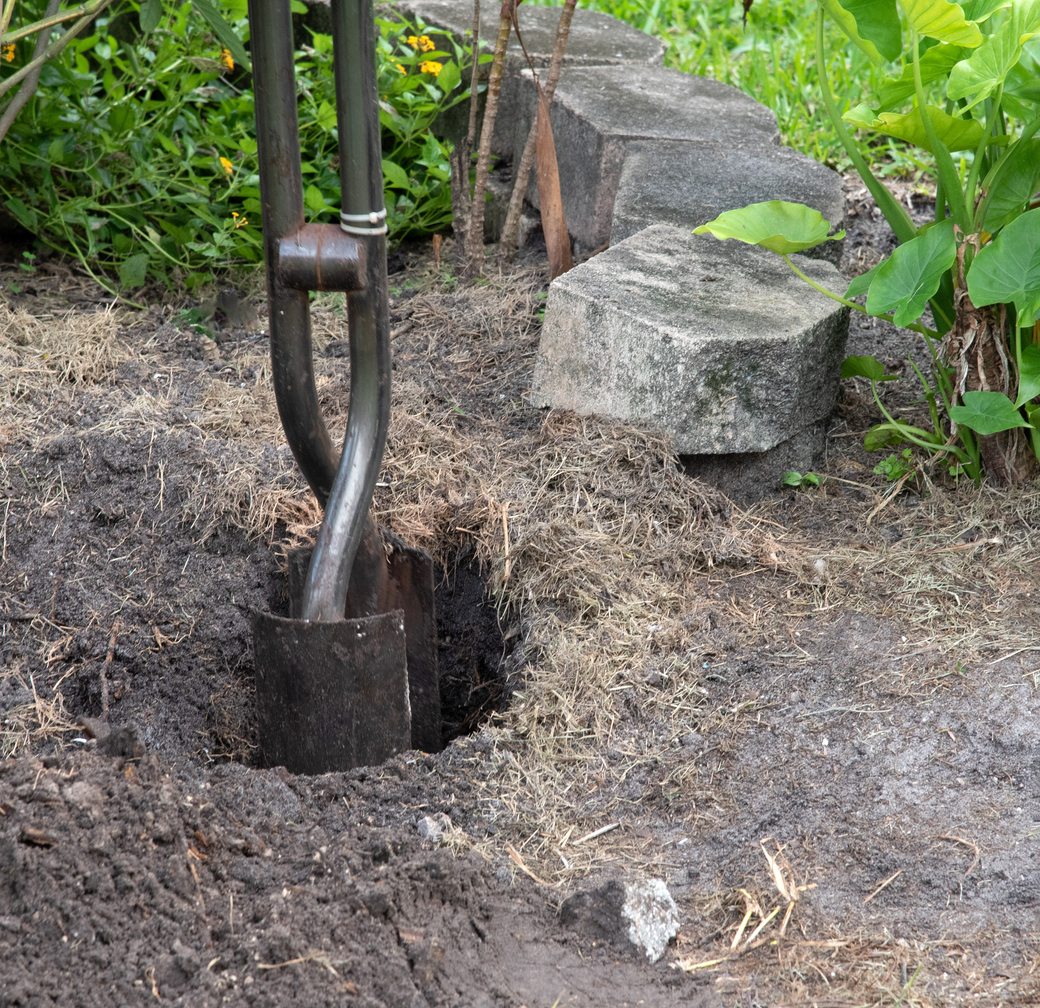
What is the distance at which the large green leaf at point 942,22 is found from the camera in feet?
5.23

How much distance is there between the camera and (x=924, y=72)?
1.81 metres

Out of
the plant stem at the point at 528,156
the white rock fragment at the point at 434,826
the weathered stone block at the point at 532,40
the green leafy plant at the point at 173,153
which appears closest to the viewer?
the white rock fragment at the point at 434,826

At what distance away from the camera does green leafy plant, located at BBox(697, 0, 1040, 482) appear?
1704 mm

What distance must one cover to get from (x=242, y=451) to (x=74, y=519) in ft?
1.16

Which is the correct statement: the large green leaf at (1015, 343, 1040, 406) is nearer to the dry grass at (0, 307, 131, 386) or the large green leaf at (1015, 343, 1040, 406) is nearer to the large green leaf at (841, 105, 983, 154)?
the large green leaf at (841, 105, 983, 154)

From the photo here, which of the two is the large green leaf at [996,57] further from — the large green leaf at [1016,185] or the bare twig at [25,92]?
the bare twig at [25,92]

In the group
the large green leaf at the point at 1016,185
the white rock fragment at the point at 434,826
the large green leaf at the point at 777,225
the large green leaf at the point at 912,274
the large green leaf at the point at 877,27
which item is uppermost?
the large green leaf at the point at 877,27

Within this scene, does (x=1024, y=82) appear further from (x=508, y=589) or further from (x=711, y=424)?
(x=508, y=589)

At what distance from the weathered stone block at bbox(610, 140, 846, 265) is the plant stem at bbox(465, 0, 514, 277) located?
383mm

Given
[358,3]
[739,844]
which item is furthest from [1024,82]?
[739,844]

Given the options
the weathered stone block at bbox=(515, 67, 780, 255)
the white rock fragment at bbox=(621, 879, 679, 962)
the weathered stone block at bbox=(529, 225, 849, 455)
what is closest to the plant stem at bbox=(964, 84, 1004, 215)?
the weathered stone block at bbox=(529, 225, 849, 455)

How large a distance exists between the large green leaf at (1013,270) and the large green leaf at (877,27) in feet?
1.40

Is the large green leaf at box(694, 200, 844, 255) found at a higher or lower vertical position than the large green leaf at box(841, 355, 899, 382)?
higher

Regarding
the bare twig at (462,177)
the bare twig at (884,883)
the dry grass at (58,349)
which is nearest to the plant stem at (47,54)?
the dry grass at (58,349)
